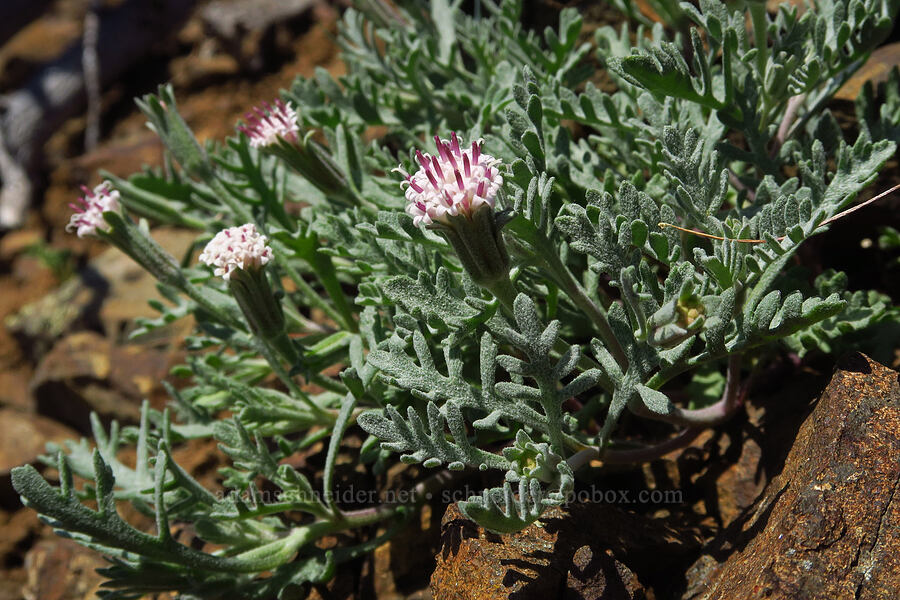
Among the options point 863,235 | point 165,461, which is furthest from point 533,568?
point 863,235

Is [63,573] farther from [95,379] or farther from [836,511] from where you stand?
[836,511]

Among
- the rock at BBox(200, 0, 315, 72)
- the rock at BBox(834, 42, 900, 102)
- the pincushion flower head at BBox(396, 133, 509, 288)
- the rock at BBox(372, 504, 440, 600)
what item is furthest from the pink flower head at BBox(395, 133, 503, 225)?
the rock at BBox(200, 0, 315, 72)

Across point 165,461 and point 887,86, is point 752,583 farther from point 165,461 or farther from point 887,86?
point 887,86

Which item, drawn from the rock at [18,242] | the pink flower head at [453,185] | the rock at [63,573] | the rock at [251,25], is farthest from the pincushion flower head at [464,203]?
the rock at [18,242]

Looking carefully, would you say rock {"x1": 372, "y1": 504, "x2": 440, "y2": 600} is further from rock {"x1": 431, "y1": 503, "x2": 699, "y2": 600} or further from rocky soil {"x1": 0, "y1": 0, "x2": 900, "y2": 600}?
rock {"x1": 431, "y1": 503, "x2": 699, "y2": 600}

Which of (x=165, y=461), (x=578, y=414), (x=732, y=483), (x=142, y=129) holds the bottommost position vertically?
(x=732, y=483)

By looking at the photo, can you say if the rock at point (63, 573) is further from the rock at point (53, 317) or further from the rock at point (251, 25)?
the rock at point (251, 25)

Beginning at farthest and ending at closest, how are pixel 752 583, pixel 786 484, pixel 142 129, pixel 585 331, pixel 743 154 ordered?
pixel 142 129, pixel 585 331, pixel 743 154, pixel 786 484, pixel 752 583
